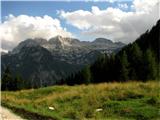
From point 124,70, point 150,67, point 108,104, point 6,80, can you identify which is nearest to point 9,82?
point 6,80

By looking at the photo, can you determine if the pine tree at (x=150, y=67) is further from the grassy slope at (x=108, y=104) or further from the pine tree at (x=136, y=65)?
the grassy slope at (x=108, y=104)

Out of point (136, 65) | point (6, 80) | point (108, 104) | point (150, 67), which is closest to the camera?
point (108, 104)

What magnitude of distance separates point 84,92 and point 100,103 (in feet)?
22.6

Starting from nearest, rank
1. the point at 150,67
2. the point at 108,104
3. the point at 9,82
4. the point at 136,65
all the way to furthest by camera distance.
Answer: the point at 108,104, the point at 150,67, the point at 136,65, the point at 9,82

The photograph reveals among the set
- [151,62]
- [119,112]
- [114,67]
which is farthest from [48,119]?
[114,67]

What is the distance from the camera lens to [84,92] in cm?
3425

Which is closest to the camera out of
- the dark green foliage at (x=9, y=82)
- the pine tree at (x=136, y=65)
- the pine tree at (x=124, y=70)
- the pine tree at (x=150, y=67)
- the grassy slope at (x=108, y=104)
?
the grassy slope at (x=108, y=104)

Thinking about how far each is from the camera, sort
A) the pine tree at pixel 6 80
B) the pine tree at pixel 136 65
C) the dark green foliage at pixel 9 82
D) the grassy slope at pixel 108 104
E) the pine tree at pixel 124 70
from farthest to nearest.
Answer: the dark green foliage at pixel 9 82, the pine tree at pixel 6 80, the pine tree at pixel 124 70, the pine tree at pixel 136 65, the grassy slope at pixel 108 104

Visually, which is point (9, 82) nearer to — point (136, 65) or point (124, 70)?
point (124, 70)

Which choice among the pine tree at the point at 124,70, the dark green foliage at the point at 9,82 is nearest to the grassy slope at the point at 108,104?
the pine tree at the point at 124,70

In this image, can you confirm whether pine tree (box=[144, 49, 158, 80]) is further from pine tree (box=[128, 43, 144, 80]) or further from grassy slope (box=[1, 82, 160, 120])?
grassy slope (box=[1, 82, 160, 120])

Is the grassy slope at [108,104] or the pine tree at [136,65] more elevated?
the pine tree at [136,65]

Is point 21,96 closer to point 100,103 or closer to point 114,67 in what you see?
point 100,103

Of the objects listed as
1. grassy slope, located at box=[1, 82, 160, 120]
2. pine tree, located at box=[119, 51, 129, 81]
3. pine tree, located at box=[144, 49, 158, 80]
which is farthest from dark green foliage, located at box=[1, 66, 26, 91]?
grassy slope, located at box=[1, 82, 160, 120]
